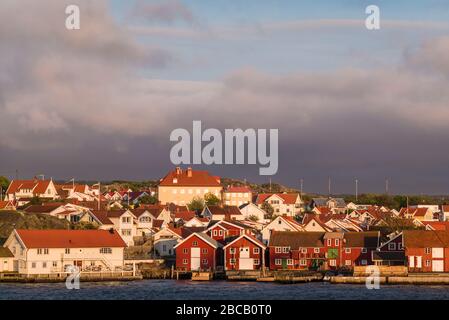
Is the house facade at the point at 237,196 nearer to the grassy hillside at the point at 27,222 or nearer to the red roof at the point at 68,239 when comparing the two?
the grassy hillside at the point at 27,222

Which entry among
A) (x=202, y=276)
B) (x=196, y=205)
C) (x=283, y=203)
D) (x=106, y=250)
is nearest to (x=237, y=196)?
(x=283, y=203)

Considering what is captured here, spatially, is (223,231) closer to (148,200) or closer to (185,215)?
(185,215)

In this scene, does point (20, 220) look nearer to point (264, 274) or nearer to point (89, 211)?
point (89, 211)

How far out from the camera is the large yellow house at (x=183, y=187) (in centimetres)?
9946

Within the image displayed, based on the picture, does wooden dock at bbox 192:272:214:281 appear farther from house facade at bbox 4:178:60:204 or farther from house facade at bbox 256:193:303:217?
house facade at bbox 256:193:303:217

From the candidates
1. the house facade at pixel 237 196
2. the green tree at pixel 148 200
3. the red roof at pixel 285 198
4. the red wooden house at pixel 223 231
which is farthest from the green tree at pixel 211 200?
the red wooden house at pixel 223 231

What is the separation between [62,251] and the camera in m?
57.1

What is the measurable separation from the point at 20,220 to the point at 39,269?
12070 millimetres

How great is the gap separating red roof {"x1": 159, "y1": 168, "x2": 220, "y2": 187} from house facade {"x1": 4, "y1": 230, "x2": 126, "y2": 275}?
40.2 meters

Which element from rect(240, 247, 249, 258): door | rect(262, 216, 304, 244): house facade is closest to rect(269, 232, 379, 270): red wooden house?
rect(240, 247, 249, 258): door

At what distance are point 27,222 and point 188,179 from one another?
33461 mm

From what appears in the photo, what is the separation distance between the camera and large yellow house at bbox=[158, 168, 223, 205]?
326 ft

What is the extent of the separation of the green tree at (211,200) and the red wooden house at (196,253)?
33482 mm

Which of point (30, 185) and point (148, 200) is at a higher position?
point (30, 185)
